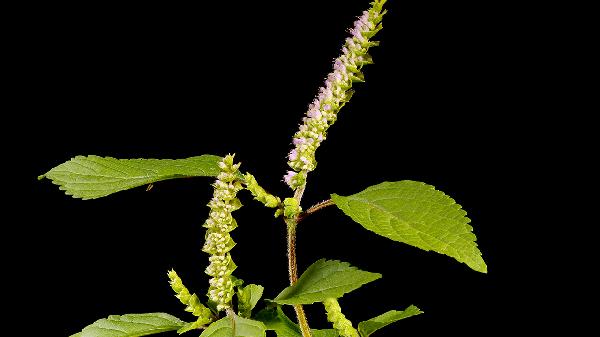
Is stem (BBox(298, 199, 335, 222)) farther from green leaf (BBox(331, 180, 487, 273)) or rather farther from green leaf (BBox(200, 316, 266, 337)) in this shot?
green leaf (BBox(200, 316, 266, 337))

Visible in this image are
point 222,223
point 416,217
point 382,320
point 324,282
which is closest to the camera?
point 416,217

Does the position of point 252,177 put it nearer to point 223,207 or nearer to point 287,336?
point 223,207

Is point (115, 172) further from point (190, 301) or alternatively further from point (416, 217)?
point (416, 217)

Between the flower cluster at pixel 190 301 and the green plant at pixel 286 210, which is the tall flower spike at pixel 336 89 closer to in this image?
the green plant at pixel 286 210

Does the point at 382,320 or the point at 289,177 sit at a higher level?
the point at 289,177

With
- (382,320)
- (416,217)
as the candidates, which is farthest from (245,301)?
(416,217)

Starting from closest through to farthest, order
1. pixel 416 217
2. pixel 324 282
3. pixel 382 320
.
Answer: pixel 416 217
pixel 324 282
pixel 382 320

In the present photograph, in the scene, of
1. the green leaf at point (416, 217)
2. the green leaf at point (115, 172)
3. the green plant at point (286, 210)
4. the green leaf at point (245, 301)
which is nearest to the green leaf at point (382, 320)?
the green plant at point (286, 210)
